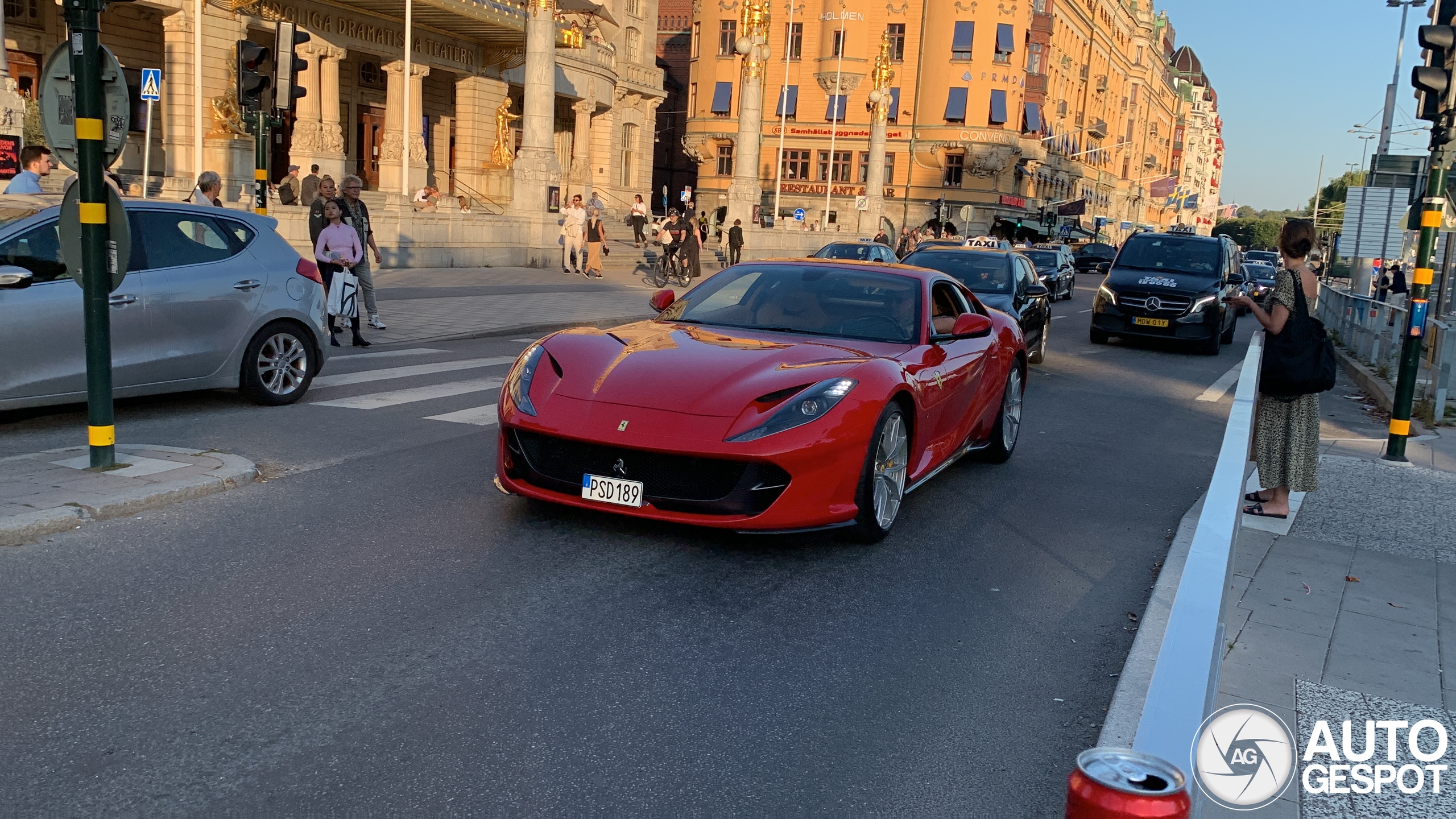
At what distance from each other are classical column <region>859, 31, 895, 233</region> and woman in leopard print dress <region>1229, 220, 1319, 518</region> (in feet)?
143

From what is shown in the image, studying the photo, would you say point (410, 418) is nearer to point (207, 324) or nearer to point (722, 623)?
point (207, 324)

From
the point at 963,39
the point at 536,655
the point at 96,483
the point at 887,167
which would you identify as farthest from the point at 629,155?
the point at 536,655

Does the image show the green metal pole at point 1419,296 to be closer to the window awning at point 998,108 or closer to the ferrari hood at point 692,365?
the ferrari hood at point 692,365

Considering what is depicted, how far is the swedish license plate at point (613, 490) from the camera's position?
5.45 metres

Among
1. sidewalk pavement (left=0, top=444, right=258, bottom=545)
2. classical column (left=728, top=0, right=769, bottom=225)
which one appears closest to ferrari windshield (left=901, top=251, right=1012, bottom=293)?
sidewalk pavement (left=0, top=444, right=258, bottom=545)

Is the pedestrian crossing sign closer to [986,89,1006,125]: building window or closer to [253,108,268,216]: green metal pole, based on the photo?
[253,108,268,216]: green metal pole

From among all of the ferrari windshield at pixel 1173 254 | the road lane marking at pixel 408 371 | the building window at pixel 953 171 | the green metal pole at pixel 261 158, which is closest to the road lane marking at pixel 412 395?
the road lane marking at pixel 408 371

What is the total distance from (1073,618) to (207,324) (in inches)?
264

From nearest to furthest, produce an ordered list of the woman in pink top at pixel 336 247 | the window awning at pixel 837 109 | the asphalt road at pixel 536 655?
1. the asphalt road at pixel 536 655
2. the woman in pink top at pixel 336 247
3. the window awning at pixel 837 109

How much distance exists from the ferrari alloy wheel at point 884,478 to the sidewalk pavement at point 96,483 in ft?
11.6

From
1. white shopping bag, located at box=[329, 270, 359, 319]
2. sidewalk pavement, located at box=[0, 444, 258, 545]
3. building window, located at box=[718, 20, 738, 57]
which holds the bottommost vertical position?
sidewalk pavement, located at box=[0, 444, 258, 545]

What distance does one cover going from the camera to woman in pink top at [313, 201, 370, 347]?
1334cm

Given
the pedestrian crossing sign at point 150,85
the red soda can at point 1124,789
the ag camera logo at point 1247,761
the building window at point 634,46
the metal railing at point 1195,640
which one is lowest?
the ag camera logo at point 1247,761

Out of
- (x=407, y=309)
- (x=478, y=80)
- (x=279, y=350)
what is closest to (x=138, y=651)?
(x=279, y=350)
